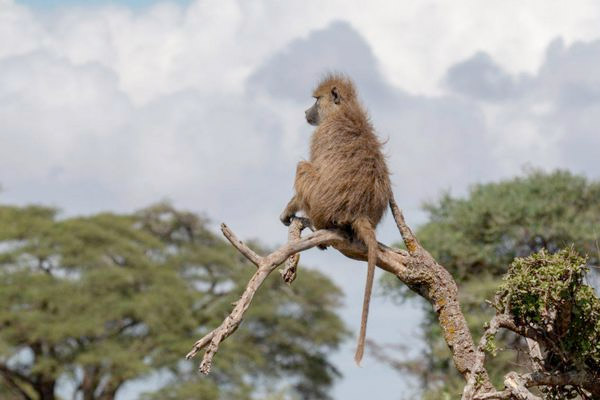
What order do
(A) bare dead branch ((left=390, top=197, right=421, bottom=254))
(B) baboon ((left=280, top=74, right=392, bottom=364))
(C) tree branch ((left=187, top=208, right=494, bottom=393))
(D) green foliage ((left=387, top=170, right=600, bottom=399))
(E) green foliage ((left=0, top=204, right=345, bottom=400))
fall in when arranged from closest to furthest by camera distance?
(C) tree branch ((left=187, top=208, right=494, bottom=393))
(A) bare dead branch ((left=390, top=197, right=421, bottom=254))
(B) baboon ((left=280, top=74, right=392, bottom=364))
(D) green foliage ((left=387, top=170, right=600, bottom=399))
(E) green foliage ((left=0, top=204, right=345, bottom=400))

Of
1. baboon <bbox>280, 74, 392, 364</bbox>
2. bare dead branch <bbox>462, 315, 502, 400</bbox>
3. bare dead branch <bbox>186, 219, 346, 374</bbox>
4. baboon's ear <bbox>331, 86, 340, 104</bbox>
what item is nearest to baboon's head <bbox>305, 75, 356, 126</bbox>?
baboon's ear <bbox>331, 86, 340, 104</bbox>

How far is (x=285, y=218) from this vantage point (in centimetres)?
637

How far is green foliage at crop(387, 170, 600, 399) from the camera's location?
53.9 ft

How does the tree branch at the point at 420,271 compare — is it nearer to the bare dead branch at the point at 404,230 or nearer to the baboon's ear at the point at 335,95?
the bare dead branch at the point at 404,230

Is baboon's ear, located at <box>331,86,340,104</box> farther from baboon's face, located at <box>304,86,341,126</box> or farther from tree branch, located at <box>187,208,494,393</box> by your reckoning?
tree branch, located at <box>187,208,494,393</box>

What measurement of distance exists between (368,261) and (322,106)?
166cm

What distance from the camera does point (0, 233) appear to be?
81.9 ft

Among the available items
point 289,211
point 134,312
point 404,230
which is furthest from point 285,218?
point 134,312

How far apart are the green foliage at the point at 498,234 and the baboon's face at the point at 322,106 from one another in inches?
371

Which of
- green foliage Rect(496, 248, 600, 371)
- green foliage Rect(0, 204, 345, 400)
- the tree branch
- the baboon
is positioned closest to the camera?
green foliage Rect(496, 248, 600, 371)

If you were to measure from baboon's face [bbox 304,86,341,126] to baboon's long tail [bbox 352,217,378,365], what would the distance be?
1.23 m

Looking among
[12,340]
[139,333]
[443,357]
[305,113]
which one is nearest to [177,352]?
[139,333]

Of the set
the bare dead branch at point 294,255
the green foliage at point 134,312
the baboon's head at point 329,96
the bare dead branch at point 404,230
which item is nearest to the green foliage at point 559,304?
the bare dead branch at point 404,230

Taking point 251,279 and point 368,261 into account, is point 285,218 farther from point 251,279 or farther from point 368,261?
point 251,279
